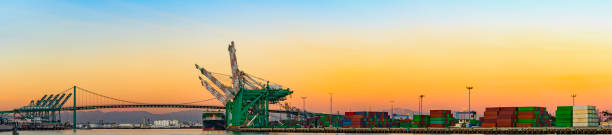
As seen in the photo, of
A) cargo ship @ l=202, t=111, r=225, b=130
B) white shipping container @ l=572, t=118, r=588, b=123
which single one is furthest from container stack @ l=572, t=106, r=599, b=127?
cargo ship @ l=202, t=111, r=225, b=130

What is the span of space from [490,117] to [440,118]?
35.5 ft

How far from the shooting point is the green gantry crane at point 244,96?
455ft

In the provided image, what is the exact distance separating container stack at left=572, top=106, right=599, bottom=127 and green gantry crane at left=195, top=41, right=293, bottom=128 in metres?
56.1

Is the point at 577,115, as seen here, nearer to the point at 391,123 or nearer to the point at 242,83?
the point at 391,123

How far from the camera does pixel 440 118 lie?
120062mm

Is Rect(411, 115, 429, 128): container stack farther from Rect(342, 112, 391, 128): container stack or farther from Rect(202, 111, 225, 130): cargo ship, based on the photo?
Rect(202, 111, 225, 130): cargo ship

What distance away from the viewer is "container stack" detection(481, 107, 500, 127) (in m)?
110

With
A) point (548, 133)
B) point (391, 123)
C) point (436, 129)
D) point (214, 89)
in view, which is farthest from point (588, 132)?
point (214, 89)

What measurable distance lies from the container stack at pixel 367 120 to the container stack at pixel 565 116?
1479 inches

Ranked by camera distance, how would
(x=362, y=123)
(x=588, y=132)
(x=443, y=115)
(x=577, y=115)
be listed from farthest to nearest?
(x=362, y=123) → (x=443, y=115) → (x=577, y=115) → (x=588, y=132)

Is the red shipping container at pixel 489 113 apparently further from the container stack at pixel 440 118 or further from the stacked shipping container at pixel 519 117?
the container stack at pixel 440 118

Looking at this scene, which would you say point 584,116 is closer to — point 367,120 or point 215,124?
point 367,120

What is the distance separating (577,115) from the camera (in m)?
103

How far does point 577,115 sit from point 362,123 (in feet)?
140
